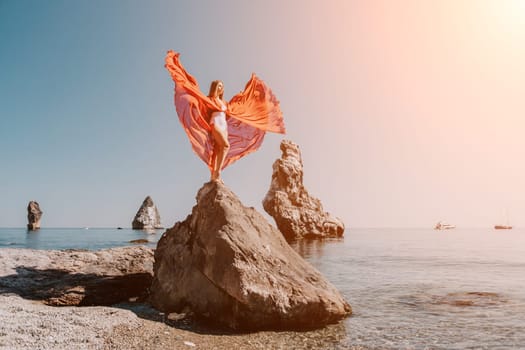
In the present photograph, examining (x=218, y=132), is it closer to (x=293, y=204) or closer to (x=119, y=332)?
(x=119, y=332)

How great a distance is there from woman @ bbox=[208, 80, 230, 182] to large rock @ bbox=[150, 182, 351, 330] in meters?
0.75

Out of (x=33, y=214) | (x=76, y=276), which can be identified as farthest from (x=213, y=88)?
(x=33, y=214)

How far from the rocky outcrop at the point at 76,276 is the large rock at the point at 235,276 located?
162 centimetres

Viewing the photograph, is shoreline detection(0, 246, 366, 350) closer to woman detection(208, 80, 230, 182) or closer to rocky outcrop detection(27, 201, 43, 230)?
woman detection(208, 80, 230, 182)

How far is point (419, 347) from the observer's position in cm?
781

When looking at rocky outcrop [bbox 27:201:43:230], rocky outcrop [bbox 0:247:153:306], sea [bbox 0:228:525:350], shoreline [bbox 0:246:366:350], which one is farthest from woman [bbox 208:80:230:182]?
rocky outcrop [bbox 27:201:43:230]

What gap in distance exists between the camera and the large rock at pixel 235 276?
840 centimetres

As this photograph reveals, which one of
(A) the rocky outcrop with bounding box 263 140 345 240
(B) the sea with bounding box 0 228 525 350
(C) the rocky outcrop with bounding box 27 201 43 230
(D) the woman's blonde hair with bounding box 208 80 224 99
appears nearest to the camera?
(B) the sea with bounding box 0 228 525 350

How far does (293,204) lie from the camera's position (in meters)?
63.8

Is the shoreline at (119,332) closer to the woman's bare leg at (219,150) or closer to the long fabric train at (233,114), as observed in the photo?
the woman's bare leg at (219,150)

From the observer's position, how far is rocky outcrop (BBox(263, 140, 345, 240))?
200 ft

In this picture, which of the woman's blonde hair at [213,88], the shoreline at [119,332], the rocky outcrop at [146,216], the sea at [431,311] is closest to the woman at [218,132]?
the woman's blonde hair at [213,88]

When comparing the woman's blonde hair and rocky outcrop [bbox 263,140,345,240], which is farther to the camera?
rocky outcrop [bbox 263,140,345,240]

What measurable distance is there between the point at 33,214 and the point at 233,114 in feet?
426
